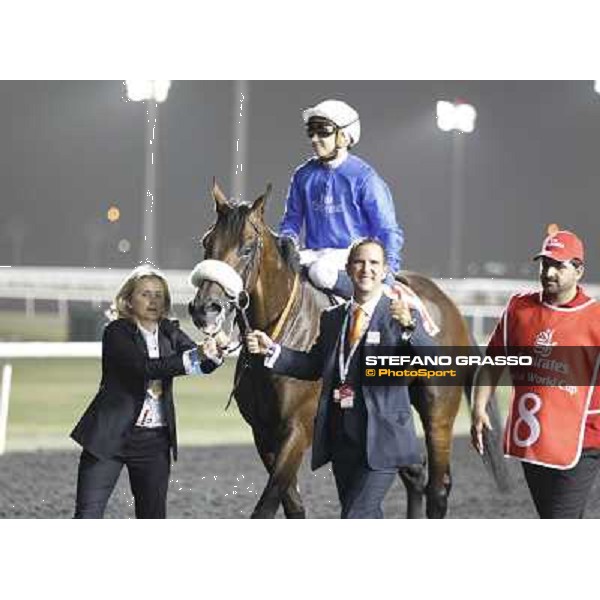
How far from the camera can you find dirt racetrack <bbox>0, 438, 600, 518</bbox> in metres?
6.83

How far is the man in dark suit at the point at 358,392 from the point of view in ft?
15.6

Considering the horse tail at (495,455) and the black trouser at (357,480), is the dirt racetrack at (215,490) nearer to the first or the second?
the horse tail at (495,455)

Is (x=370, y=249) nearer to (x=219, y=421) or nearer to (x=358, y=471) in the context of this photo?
(x=358, y=471)

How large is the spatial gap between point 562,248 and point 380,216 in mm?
792

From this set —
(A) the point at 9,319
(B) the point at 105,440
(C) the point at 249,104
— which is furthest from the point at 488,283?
(A) the point at 9,319

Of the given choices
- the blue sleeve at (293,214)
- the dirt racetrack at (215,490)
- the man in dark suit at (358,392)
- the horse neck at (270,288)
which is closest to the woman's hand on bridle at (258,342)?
the man in dark suit at (358,392)

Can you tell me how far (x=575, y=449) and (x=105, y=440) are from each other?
1.54 m

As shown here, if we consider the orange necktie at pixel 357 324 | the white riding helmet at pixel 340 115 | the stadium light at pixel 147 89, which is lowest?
the orange necktie at pixel 357 324

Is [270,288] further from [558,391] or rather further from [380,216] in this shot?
[558,391]

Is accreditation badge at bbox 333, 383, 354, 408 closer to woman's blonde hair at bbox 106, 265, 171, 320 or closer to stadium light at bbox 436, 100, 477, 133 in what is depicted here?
woman's blonde hair at bbox 106, 265, 171, 320

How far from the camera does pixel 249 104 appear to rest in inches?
233

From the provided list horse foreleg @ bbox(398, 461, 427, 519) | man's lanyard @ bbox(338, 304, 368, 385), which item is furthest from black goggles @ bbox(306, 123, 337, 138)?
horse foreleg @ bbox(398, 461, 427, 519)

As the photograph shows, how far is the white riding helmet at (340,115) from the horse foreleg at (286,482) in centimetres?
110

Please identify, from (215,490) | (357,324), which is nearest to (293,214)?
(357,324)
